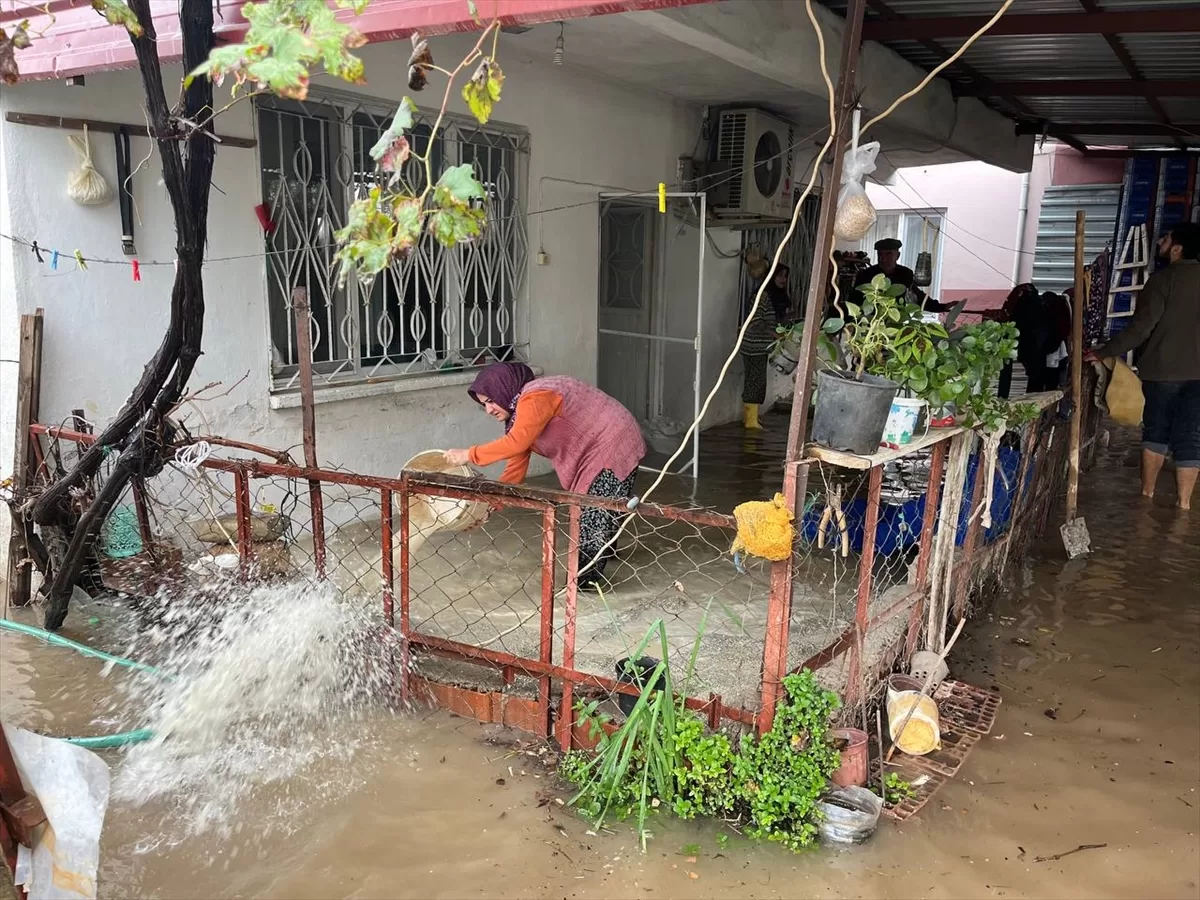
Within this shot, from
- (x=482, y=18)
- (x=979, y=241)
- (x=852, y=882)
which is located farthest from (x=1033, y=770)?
(x=979, y=241)

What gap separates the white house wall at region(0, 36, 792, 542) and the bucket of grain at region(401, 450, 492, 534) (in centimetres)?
161

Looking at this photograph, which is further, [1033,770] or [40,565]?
[40,565]

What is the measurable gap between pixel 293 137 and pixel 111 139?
3.44 ft

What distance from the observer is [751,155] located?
781cm

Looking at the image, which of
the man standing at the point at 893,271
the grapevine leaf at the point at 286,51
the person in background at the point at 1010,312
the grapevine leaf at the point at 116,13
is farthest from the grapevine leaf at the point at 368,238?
the man standing at the point at 893,271

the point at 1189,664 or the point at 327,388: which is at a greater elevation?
the point at 327,388

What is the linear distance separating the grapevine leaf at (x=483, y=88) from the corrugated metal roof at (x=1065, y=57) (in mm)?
3805

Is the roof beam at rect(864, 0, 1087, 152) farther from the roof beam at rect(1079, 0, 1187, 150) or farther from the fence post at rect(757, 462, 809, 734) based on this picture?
the fence post at rect(757, 462, 809, 734)

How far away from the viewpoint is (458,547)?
210 inches

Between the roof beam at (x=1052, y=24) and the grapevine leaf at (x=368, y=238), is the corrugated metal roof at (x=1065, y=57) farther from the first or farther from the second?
the grapevine leaf at (x=368, y=238)

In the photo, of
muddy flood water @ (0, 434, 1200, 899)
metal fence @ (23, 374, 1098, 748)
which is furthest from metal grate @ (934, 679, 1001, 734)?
metal fence @ (23, 374, 1098, 748)

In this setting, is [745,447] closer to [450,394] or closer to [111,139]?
[450,394]

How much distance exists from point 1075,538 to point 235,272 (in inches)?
207

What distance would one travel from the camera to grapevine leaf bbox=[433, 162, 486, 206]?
1.89 m
